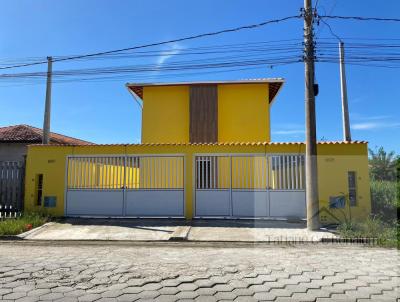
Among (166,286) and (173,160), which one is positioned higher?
(173,160)

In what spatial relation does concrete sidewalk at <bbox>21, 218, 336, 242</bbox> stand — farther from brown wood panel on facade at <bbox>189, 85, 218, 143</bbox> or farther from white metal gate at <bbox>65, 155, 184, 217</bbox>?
brown wood panel on facade at <bbox>189, 85, 218, 143</bbox>

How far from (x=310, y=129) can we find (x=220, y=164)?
3.47 metres

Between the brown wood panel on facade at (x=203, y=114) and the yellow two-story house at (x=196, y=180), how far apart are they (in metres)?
5.46

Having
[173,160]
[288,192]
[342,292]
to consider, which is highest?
[173,160]

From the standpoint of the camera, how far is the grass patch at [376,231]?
871 cm

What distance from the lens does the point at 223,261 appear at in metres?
6.90

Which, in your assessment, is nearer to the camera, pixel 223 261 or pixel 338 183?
pixel 223 261

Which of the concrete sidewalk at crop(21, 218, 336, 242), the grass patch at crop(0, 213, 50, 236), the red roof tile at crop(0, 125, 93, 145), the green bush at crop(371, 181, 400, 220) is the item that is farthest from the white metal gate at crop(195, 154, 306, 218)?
the red roof tile at crop(0, 125, 93, 145)

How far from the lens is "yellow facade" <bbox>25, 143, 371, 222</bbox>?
11.8 metres

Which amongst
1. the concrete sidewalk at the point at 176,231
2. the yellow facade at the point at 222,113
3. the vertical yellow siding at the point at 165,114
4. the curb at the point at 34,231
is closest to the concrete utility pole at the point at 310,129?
the concrete sidewalk at the point at 176,231

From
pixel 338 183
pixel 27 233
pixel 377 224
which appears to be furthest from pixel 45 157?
pixel 377 224

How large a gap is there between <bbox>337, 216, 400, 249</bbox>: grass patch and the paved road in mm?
805

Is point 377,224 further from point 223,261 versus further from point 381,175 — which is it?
point 381,175

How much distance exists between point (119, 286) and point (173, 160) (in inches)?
305
